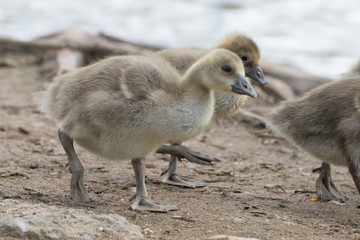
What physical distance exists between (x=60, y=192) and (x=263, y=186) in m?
1.91

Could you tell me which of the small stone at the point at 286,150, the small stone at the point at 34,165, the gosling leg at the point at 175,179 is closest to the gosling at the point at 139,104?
the gosling leg at the point at 175,179

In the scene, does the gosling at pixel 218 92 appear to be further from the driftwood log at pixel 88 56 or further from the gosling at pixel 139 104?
the driftwood log at pixel 88 56

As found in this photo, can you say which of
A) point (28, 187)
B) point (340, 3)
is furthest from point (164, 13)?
point (28, 187)

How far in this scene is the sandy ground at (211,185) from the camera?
13.5ft

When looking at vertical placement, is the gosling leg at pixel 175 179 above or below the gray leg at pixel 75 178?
below

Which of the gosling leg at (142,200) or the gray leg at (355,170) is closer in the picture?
the gosling leg at (142,200)

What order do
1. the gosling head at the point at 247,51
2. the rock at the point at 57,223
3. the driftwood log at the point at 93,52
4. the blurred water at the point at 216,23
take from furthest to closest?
the blurred water at the point at 216,23
the driftwood log at the point at 93,52
the gosling head at the point at 247,51
the rock at the point at 57,223

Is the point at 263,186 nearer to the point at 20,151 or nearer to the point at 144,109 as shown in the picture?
the point at 144,109

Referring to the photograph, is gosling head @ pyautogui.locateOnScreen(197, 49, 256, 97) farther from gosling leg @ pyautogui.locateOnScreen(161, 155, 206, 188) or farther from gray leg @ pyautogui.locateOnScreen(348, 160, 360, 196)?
gosling leg @ pyautogui.locateOnScreen(161, 155, 206, 188)

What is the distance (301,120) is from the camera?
16.7 ft

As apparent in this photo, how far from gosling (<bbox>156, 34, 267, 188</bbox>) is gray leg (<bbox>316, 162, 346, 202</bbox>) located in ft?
3.19

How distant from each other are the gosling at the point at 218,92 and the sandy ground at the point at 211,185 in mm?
175

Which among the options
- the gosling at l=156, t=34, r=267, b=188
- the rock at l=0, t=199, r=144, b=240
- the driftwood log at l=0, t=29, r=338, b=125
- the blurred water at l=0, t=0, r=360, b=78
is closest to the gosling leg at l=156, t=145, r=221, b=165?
the gosling at l=156, t=34, r=267, b=188

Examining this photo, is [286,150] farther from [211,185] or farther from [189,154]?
[189,154]
